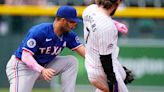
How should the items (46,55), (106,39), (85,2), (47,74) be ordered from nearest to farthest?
1. (106,39)
2. (47,74)
3. (46,55)
4. (85,2)

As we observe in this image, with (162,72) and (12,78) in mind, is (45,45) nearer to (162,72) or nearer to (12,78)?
(12,78)

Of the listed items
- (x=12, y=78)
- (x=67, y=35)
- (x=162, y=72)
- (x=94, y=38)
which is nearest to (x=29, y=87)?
(x=12, y=78)

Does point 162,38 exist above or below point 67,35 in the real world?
below

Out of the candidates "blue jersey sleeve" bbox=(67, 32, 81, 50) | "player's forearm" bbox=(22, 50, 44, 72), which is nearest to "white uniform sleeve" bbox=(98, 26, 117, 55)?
"player's forearm" bbox=(22, 50, 44, 72)

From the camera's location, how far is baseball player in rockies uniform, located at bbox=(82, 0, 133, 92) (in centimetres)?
759

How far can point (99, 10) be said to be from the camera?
25.3 feet

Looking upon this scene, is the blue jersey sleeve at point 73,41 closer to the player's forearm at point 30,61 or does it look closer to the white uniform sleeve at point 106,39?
the player's forearm at point 30,61

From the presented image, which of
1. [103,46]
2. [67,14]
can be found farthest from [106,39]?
[67,14]

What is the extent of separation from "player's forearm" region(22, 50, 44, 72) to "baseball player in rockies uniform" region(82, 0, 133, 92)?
631 mm

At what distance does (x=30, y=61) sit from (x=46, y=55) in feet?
1.30

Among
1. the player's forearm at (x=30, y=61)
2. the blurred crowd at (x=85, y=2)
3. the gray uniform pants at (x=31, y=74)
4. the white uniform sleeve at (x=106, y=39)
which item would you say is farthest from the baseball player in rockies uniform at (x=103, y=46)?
the blurred crowd at (x=85, y=2)

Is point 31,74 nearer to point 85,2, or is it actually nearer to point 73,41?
point 73,41

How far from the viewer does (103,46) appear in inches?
300

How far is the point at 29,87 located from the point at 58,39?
0.70m
